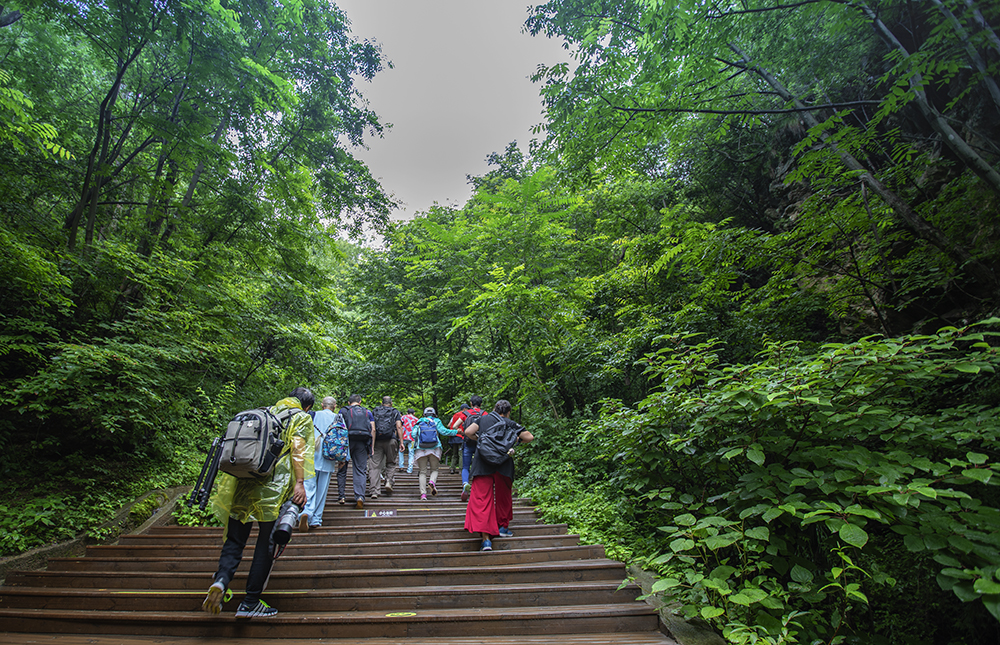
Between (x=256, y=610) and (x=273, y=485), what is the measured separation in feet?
3.18

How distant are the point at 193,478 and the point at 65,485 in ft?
6.15

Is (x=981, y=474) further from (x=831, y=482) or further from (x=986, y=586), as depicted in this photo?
(x=831, y=482)

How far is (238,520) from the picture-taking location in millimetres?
3570

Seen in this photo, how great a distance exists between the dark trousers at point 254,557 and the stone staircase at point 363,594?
26cm

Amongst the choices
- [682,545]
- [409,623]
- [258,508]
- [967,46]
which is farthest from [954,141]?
[258,508]

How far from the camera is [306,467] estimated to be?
3924 mm

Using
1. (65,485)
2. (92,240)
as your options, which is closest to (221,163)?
(92,240)

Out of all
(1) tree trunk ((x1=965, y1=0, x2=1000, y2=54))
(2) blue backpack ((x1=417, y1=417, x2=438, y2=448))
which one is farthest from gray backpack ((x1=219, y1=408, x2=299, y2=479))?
(1) tree trunk ((x1=965, y1=0, x2=1000, y2=54))

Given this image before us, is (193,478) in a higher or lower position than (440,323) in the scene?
lower

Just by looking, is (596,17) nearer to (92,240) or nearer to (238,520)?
(238,520)

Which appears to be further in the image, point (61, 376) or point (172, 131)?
point (172, 131)

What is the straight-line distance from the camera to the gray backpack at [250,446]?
340 centimetres

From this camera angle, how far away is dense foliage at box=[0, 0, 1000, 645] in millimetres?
2877

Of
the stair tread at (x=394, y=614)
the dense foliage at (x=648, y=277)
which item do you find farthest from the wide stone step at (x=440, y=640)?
the dense foliage at (x=648, y=277)
